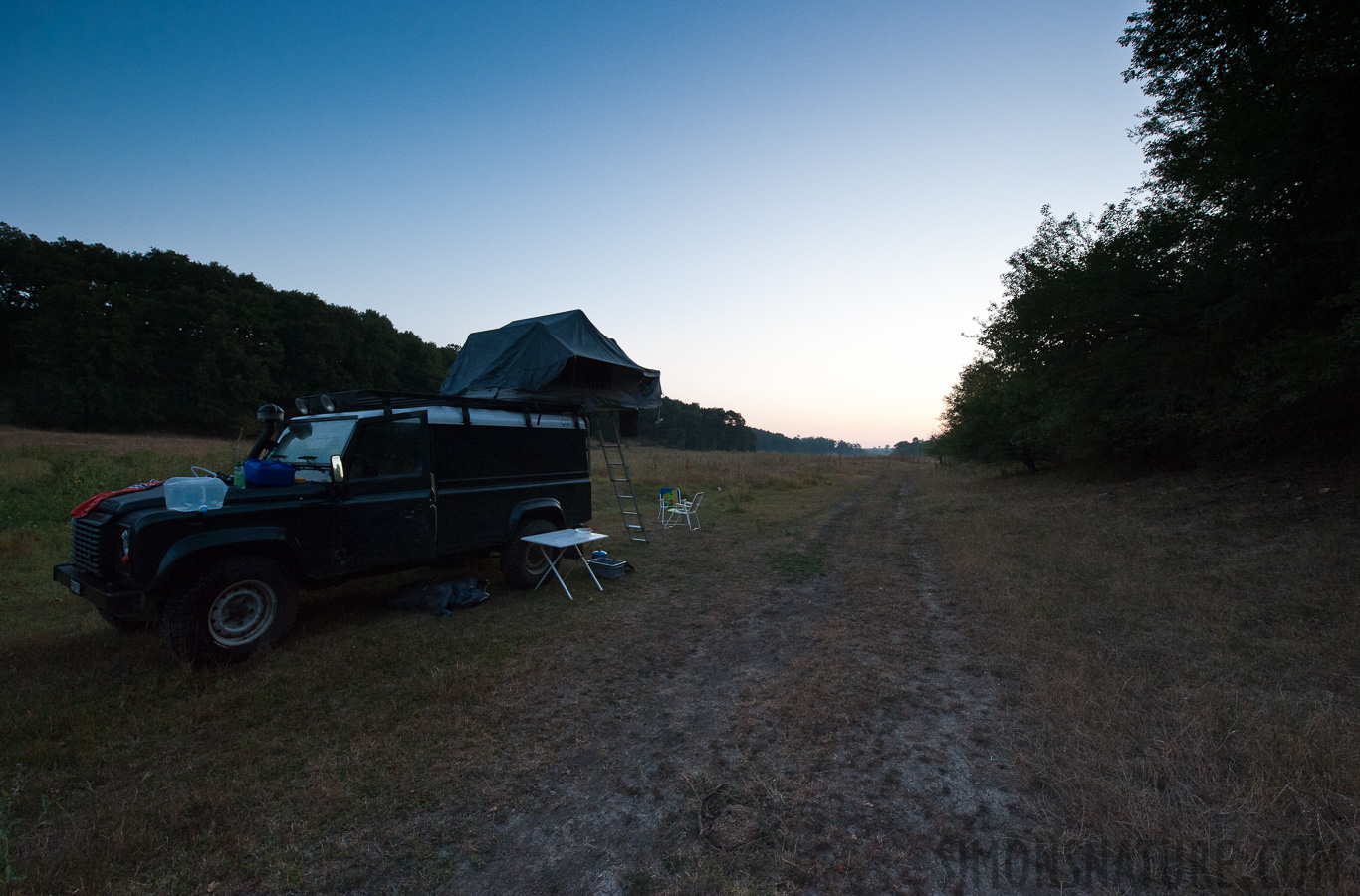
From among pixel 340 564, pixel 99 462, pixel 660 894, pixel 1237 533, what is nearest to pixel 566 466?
pixel 340 564

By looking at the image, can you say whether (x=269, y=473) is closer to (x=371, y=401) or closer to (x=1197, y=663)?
(x=371, y=401)

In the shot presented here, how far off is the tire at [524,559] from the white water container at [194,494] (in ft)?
10.6

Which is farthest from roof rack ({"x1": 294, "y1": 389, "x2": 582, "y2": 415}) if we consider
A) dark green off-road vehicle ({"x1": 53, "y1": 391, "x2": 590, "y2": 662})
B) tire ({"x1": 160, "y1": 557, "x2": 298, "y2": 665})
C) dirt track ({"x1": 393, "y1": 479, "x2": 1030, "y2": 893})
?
dirt track ({"x1": 393, "y1": 479, "x2": 1030, "y2": 893})

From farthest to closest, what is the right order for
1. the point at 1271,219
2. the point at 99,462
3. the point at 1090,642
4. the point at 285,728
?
1. the point at 99,462
2. the point at 1271,219
3. the point at 1090,642
4. the point at 285,728

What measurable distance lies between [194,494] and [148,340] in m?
54.6

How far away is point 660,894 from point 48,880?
2.55 metres

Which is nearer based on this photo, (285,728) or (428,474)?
(285,728)

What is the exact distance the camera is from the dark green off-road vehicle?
4.46 meters

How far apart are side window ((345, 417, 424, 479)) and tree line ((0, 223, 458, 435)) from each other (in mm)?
49826

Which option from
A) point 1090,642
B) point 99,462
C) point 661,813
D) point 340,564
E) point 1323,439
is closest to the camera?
point 661,813

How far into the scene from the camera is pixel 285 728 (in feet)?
12.4

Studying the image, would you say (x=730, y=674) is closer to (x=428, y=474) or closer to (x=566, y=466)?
(x=428, y=474)

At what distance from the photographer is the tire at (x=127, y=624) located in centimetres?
454

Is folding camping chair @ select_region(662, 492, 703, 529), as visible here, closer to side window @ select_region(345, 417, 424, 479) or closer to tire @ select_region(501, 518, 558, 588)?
tire @ select_region(501, 518, 558, 588)
